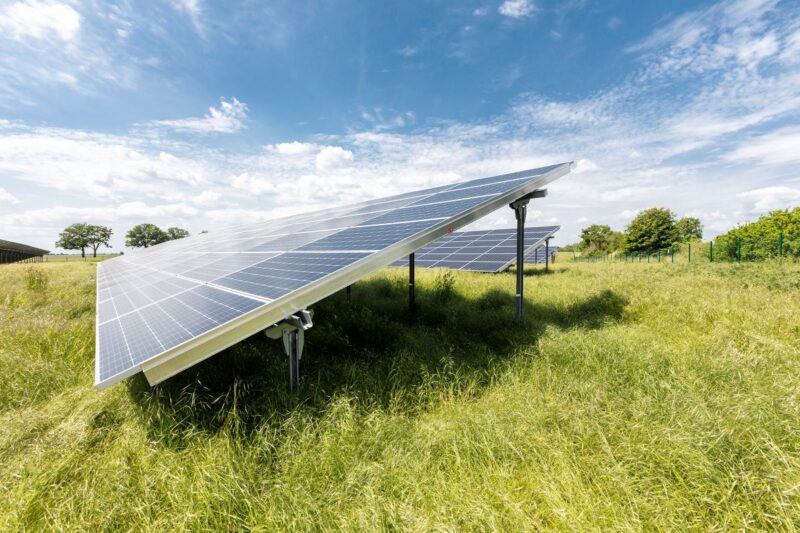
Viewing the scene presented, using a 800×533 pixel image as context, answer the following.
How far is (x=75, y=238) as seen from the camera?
333 feet

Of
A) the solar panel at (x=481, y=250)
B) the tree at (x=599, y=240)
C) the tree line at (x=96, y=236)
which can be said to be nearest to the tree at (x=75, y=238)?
the tree line at (x=96, y=236)

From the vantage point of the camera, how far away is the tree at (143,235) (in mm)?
106000

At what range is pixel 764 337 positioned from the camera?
5.62 meters

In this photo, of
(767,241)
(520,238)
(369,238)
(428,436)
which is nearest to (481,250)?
(520,238)

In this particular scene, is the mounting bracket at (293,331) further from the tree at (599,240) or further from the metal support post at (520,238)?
the tree at (599,240)

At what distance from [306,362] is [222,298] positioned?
6.04 feet

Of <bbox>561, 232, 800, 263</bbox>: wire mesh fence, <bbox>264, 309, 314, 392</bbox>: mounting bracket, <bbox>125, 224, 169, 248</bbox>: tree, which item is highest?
<bbox>125, 224, 169, 248</bbox>: tree

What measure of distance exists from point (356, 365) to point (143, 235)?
130 m

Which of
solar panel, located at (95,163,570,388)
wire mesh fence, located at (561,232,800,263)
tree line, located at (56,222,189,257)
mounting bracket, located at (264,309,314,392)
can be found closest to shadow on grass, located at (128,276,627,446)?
mounting bracket, located at (264,309,314,392)

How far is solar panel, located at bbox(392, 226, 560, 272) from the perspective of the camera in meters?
17.3

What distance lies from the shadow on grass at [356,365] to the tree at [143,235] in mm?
Result: 125986

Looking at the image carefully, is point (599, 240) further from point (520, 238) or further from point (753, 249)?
point (520, 238)

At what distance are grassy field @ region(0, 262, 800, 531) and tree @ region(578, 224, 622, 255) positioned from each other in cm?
9018

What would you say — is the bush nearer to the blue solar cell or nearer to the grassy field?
the grassy field
